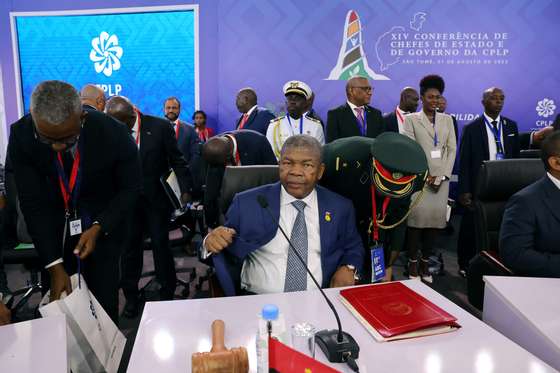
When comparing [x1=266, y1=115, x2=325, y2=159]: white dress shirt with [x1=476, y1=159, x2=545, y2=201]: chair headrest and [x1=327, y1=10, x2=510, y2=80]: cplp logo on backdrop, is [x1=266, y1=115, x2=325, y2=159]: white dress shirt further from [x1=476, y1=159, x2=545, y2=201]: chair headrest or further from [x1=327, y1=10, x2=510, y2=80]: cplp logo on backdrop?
[x1=327, y1=10, x2=510, y2=80]: cplp logo on backdrop

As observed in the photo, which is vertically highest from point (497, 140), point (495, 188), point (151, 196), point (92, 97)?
point (92, 97)

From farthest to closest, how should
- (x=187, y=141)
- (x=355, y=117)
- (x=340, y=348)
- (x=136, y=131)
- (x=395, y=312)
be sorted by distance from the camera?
(x=187, y=141), (x=355, y=117), (x=136, y=131), (x=395, y=312), (x=340, y=348)

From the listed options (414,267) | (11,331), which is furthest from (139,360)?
(414,267)

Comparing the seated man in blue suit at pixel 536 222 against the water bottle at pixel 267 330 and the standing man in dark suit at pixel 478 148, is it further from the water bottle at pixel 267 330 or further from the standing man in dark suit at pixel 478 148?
the standing man in dark suit at pixel 478 148

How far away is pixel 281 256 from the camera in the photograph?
5.87 feet

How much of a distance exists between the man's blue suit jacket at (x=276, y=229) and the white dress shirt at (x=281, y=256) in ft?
0.09

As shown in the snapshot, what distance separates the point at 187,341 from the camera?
1.17 meters

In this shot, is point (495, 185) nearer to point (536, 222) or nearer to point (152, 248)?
point (536, 222)

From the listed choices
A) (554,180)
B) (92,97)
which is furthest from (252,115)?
(554,180)

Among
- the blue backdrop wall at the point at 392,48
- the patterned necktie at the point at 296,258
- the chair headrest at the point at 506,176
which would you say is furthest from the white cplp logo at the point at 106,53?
the chair headrest at the point at 506,176

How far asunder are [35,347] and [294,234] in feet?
3.34

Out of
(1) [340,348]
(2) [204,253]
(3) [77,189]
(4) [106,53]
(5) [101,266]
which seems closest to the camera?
(1) [340,348]

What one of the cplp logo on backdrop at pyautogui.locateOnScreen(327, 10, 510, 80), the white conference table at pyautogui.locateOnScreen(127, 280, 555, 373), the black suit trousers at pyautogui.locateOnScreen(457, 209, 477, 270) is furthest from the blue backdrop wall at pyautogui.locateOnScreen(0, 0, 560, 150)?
the white conference table at pyautogui.locateOnScreen(127, 280, 555, 373)

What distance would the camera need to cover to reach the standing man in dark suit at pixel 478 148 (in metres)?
3.48
